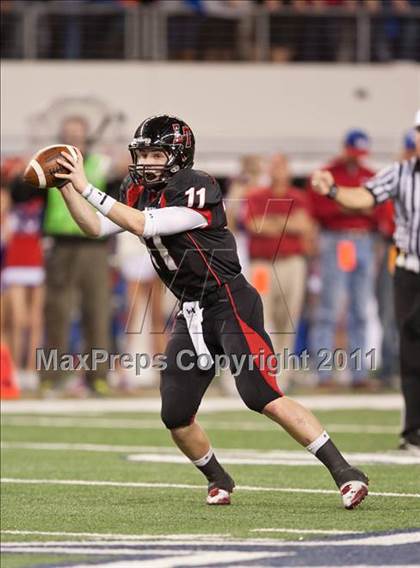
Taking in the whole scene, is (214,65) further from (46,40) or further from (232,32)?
(46,40)

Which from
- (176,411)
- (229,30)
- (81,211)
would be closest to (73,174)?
(81,211)

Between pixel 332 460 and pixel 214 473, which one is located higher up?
pixel 332 460

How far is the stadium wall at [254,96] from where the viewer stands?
1773 centimetres

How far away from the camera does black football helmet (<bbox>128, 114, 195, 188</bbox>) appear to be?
6.82m

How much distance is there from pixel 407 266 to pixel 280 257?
4529 millimetres

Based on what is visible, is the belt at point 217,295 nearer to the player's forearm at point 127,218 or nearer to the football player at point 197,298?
the football player at point 197,298

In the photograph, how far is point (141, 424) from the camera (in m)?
11.3

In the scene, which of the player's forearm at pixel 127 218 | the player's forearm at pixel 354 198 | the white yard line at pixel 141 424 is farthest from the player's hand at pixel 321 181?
the white yard line at pixel 141 424

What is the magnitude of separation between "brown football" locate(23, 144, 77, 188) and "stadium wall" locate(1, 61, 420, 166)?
11088 millimetres

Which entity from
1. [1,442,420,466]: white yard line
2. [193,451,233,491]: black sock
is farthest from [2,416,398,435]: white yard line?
[193,451,233,491]: black sock

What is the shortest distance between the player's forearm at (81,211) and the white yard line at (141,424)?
4123 mm

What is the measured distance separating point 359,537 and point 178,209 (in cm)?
160

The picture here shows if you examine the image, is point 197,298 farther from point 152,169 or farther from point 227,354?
point 152,169

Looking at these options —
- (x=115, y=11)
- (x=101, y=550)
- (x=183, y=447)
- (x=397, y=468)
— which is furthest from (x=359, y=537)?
(x=115, y=11)
